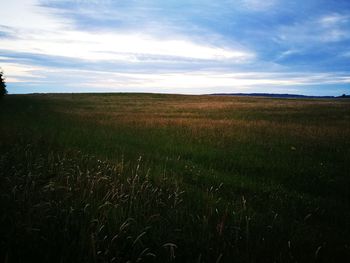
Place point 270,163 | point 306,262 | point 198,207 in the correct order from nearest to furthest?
point 306,262
point 198,207
point 270,163

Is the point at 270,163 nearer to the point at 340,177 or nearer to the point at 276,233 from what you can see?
the point at 340,177

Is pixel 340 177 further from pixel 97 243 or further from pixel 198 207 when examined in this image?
pixel 97 243

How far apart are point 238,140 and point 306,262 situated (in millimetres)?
10558

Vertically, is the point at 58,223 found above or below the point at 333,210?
above

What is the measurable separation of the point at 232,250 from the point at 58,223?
2.24m

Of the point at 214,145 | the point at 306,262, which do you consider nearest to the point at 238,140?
the point at 214,145

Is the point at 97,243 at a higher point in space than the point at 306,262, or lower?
higher

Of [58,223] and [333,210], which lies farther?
[333,210]

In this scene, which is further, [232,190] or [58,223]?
[232,190]

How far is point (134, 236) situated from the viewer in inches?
165

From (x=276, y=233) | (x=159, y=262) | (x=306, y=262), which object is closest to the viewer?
(x=159, y=262)

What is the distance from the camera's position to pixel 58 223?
167 inches

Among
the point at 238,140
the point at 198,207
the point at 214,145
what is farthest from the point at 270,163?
the point at 198,207

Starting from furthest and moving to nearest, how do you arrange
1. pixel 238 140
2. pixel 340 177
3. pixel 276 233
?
1. pixel 238 140
2. pixel 340 177
3. pixel 276 233
